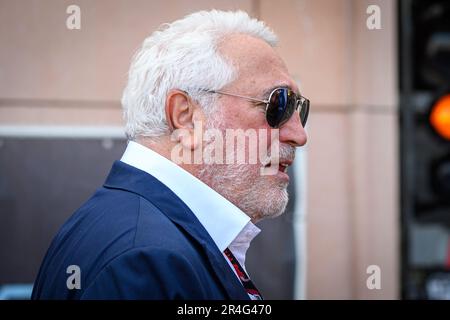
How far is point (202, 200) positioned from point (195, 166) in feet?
0.36

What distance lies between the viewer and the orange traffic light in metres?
3.96

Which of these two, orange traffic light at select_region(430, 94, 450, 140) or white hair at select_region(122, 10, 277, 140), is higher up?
white hair at select_region(122, 10, 277, 140)

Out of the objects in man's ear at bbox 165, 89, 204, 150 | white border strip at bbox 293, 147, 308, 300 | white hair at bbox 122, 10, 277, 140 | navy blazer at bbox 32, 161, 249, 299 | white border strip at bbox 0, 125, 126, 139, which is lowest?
white border strip at bbox 293, 147, 308, 300

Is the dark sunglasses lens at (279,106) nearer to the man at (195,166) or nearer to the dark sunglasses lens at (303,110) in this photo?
the man at (195,166)

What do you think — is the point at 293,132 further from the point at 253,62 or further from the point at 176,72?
the point at 176,72

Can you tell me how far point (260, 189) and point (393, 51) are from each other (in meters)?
2.52

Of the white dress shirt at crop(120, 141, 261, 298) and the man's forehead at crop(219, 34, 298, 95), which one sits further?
the man's forehead at crop(219, 34, 298, 95)

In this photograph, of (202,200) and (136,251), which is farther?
(202,200)

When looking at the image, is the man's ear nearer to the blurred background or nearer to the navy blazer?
the navy blazer

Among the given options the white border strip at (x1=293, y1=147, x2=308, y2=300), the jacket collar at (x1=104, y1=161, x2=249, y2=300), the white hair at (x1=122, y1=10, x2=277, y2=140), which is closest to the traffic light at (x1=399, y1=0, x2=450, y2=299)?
the white border strip at (x1=293, y1=147, x2=308, y2=300)

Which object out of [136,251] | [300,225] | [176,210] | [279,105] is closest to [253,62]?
[279,105]

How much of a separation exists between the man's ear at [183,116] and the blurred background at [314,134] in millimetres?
1703

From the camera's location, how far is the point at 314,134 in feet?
13.0

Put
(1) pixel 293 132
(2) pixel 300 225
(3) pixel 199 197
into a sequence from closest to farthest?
(3) pixel 199 197
(1) pixel 293 132
(2) pixel 300 225
